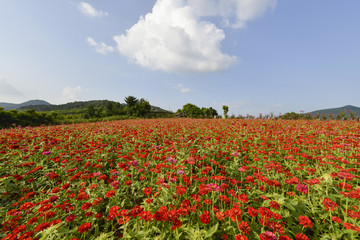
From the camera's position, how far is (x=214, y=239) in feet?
Answer: 6.35

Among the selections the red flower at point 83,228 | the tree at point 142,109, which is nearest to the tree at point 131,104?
the tree at point 142,109

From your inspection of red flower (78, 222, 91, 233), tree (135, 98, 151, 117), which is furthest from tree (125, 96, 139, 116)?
red flower (78, 222, 91, 233)

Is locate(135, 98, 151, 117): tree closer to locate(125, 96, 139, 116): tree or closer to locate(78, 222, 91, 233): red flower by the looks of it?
locate(125, 96, 139, 116): tree

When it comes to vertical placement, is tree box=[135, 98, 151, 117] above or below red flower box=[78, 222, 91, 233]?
above

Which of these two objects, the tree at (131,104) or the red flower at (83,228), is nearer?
the red flower at (83,228)

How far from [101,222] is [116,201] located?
1.99ft

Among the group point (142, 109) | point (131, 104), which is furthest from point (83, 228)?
point (131, 104)

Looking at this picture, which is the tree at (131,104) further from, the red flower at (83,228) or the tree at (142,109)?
the red flower at (83,228)

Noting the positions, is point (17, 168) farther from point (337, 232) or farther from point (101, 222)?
point (337, 232)

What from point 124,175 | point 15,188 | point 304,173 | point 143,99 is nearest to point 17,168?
point 15,188

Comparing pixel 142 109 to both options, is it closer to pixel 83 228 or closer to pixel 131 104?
pixel 131 104

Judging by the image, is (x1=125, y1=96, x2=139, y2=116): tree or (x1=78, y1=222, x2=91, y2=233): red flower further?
(x1=125, y1=96, x2=139, y2=116): tree

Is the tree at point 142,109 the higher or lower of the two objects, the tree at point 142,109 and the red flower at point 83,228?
the higher

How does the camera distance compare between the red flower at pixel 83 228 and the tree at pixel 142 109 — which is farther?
the tree at pixel 142 109
